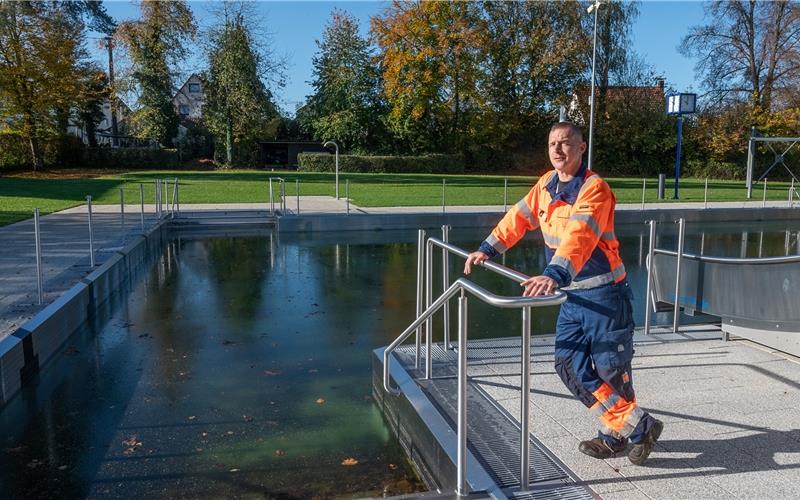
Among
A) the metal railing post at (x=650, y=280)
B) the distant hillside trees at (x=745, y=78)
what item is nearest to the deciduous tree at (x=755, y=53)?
the distant hillside trees at (x=745, y=78)

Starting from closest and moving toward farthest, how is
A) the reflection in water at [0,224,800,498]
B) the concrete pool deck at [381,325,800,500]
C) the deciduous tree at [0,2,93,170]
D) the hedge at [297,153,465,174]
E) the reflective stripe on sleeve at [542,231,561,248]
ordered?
the concrete pool deck at [381,325,800,500]
the reflective stripe on sleeve at [542,231,561,248]
the reflection in water at [0,224,800,498]
the deciduous tree at [0,2,93,170]
the hedge at [297,153,465,174]

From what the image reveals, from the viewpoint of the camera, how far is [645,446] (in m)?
3.66

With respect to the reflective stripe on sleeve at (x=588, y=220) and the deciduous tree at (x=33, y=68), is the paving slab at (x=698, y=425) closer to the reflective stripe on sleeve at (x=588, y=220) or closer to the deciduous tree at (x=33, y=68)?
the reflective stripe on sleeve at (x=588, y=220)

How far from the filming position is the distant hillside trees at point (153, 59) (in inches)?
1891

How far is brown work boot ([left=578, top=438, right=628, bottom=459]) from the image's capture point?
3.78m

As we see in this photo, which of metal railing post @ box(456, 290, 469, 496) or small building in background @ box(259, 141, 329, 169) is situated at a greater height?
small building in background @ box(259, 141, 329, 169)

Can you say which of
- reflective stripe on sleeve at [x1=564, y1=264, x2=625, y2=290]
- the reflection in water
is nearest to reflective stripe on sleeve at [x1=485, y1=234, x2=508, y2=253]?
reflective stripe on sleeve at [x1=564, y1=264, x2=625, y2=290]

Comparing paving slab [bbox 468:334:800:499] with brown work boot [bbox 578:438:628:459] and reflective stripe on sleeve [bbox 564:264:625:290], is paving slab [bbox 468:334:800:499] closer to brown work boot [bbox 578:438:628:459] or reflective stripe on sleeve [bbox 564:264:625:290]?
brown work boot [bbox 578:438:628:459]

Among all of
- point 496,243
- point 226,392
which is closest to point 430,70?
point 226,392

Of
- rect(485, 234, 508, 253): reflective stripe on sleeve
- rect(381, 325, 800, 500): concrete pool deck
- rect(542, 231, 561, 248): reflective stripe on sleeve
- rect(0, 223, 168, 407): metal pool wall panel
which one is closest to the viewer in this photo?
rect(381, 325, 800, 500): concrete pool deck

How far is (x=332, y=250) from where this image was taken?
1456cm

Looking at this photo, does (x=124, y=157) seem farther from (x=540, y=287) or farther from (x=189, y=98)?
(x=540, y=287)

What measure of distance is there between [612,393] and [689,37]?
1956 inches

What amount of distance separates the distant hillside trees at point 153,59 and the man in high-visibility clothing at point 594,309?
48.7 meters
